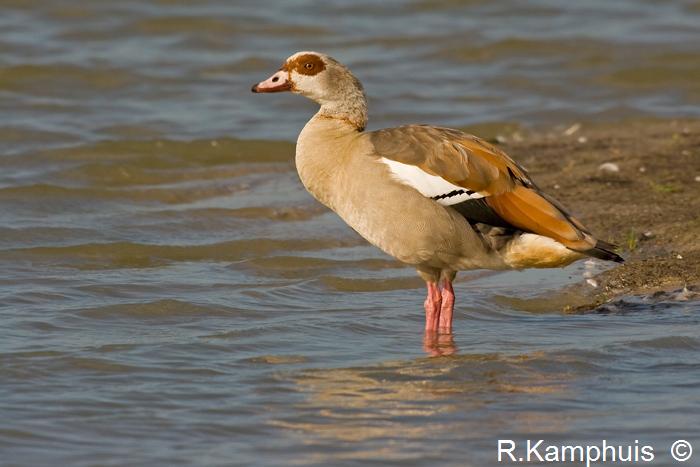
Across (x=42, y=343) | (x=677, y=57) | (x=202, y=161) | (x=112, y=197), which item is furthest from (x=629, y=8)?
(x=42, y=343)

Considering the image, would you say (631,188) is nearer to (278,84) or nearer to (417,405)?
(278,84)

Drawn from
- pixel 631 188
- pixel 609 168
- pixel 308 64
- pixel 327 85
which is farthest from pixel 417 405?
pixel 609 168

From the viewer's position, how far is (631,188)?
11.5m

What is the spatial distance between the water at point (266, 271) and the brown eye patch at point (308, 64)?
151 centimetres

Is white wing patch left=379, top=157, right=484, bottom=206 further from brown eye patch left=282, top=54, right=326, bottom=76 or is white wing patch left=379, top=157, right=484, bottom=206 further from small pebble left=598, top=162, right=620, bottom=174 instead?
small pebble left=598, top=162, right=620, bottom=174

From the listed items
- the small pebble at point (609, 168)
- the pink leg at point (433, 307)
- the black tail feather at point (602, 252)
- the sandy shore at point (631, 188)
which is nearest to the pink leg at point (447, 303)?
A: the pink leg at point (433, 307)

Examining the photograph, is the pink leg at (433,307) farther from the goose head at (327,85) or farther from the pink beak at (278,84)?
the pink beak at (278,84)

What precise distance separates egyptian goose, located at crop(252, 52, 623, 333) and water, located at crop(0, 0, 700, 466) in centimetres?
53

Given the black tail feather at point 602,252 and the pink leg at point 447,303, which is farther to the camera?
the pink leg at point 447,303

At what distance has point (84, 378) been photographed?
729 centimetres

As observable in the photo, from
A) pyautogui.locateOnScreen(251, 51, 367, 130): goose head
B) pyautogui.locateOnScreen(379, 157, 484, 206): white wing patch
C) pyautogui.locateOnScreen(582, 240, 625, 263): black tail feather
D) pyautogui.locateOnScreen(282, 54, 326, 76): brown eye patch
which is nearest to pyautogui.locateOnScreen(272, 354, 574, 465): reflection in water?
pyautogui.locateOnScreen(582, 240, 625, 263): black tail feather

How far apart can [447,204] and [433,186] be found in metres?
0.13

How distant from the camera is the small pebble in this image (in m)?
12.1

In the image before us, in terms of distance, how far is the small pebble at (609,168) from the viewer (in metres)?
12.1
